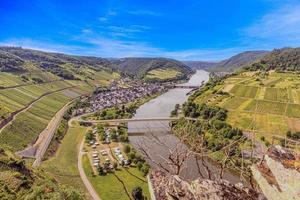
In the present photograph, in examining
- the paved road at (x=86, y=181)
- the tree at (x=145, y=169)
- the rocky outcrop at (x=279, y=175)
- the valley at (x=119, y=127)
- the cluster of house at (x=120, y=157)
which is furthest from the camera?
the cluster of house at (x=120, y=157)

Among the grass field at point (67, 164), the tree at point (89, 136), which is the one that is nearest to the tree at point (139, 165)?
the grass field at point (67, 164)

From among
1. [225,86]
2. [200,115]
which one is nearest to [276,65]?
[225,86]

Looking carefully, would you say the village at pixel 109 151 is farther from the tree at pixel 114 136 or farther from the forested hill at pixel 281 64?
the forested hill at pixel 281 64

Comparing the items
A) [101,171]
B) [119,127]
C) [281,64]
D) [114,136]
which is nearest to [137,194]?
[101,171]

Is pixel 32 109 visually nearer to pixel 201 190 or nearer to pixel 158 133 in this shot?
pixel 158 133

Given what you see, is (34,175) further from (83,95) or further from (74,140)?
Answer: (83,95)

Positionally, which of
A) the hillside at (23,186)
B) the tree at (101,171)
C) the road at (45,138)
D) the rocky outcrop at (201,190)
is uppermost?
the rocky outcrop at (201,190)
